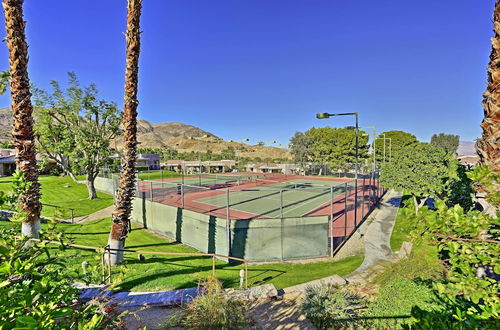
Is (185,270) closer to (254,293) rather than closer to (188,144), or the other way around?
(254,293)

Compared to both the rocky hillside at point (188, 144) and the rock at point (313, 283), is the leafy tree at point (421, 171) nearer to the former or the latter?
the rock at point (313, 283)

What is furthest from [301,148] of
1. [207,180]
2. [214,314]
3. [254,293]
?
[214,314]

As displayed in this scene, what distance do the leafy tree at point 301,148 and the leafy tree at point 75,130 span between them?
4053 centimetres

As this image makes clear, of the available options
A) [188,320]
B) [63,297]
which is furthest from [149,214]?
[63,297]

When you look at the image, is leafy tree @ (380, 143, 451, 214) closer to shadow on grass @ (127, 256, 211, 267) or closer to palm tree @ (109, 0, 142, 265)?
shadow on grass @ (127, 256, 211, 267)

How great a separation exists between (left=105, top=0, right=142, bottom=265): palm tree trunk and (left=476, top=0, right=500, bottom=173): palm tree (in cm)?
901

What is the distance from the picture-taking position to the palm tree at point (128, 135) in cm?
816

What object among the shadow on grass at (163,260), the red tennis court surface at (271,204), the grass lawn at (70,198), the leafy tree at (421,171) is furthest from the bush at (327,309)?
the grass lawn at (70,198)

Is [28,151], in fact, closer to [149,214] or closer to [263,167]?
[149,214]

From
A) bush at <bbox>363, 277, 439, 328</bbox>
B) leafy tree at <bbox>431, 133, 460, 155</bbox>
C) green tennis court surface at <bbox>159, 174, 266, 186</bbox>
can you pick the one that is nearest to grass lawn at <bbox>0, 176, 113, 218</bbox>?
green tennis court surface at <bbox>159, 174, 266, 186</bbox>

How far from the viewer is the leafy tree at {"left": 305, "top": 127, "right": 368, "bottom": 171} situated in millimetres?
48156

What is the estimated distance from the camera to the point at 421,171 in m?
12.8

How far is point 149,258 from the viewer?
9422mm

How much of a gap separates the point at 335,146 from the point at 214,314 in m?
51.4
